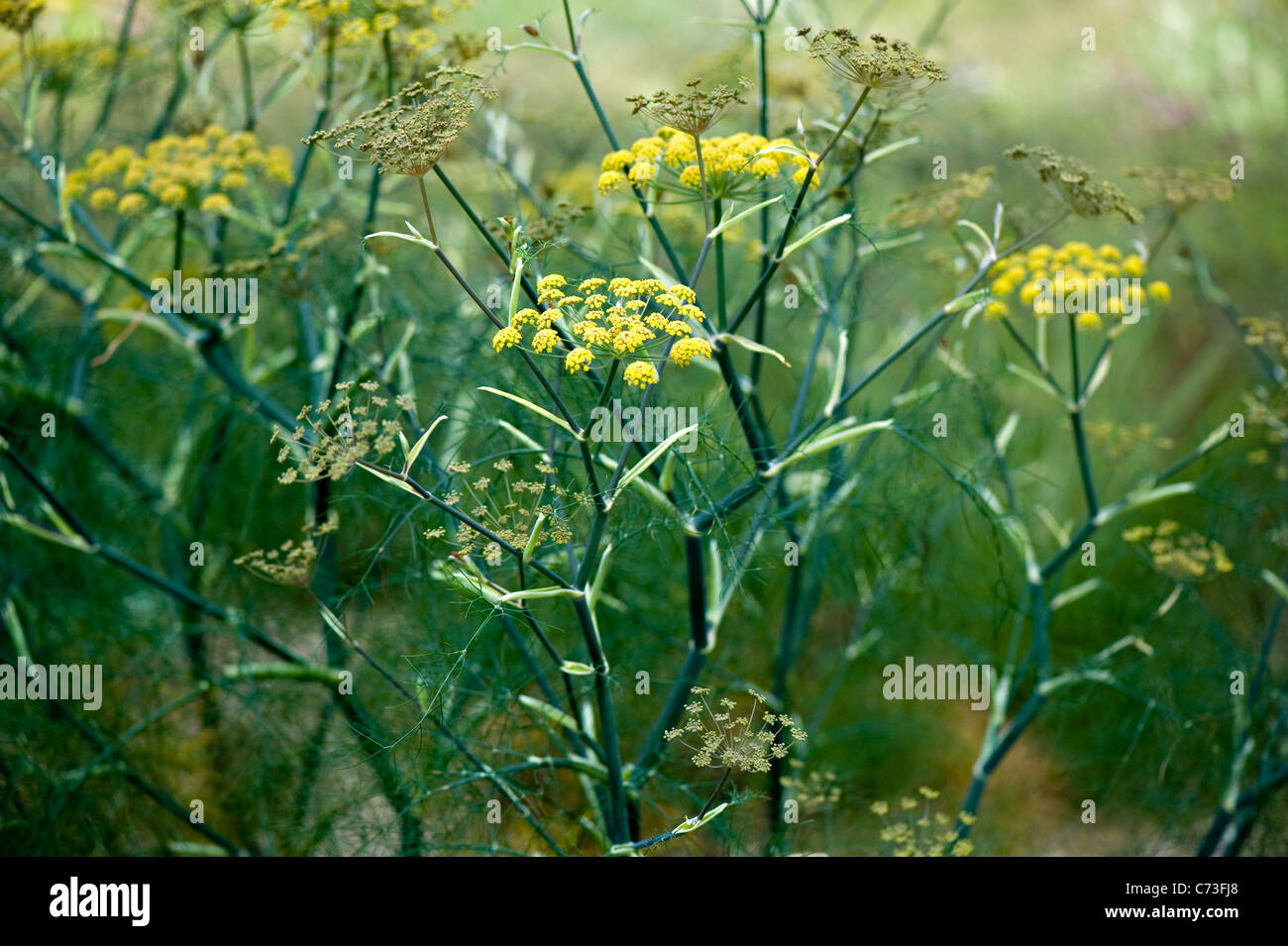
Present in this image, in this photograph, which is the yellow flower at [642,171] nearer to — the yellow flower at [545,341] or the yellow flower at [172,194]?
the yellow flower at [545,341]

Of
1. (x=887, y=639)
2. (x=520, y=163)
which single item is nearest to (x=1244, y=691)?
(x=887, y=639)

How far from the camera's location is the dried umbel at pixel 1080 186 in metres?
3.13

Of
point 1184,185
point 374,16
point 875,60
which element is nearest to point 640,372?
point 875,60

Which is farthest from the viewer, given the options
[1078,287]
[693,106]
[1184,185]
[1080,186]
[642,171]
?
[1184,185]

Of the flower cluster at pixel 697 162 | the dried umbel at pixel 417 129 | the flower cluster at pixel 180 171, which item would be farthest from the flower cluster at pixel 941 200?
the flower cluster at pixel 180 171

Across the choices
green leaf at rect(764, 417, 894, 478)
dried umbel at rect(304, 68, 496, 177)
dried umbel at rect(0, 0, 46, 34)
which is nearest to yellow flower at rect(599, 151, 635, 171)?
dried umbel at rect(304, 68, 496, 177)

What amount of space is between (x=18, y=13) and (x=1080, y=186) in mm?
3931

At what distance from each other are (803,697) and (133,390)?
4.15m

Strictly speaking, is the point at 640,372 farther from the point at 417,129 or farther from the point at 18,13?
the point at 18,13

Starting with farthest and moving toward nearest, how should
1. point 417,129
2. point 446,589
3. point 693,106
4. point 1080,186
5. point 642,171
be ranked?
point 446,589, point 1080,186, point 642,171, point 693,106, point 417,129

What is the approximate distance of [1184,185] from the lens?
3.96m

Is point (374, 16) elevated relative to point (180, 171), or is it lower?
elevated

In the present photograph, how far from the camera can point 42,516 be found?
15.6 feet

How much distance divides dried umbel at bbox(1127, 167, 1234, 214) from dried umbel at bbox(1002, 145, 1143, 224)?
794 mm
